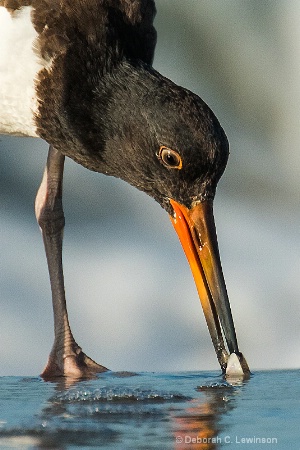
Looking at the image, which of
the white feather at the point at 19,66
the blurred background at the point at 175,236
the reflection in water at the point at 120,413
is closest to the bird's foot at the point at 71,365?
the blurred background at the point at 175,236

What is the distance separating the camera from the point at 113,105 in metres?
4.80

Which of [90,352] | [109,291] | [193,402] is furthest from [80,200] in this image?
[193,402]

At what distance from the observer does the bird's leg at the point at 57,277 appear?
5.50m

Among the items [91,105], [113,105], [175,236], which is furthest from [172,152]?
[175,236]

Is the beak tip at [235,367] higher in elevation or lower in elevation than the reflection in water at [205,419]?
higher

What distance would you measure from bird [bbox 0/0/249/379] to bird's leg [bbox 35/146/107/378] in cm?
86

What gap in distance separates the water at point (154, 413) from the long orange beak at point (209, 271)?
8.2 inches

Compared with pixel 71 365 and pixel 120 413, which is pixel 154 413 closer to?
pixel 120 413

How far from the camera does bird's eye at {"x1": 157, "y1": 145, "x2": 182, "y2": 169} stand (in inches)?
177

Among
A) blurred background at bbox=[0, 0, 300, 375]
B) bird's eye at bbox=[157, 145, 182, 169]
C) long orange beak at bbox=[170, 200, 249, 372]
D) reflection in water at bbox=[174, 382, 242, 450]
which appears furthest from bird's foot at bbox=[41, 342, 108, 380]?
bird's eye at bbox=[157, 145, 182, 169]

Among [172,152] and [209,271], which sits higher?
[172,152]

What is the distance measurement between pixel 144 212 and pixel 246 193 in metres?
0.71

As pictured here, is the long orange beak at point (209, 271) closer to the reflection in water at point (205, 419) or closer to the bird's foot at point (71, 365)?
the reflection in water at point (205, 419)

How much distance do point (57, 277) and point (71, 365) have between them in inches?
24.2
